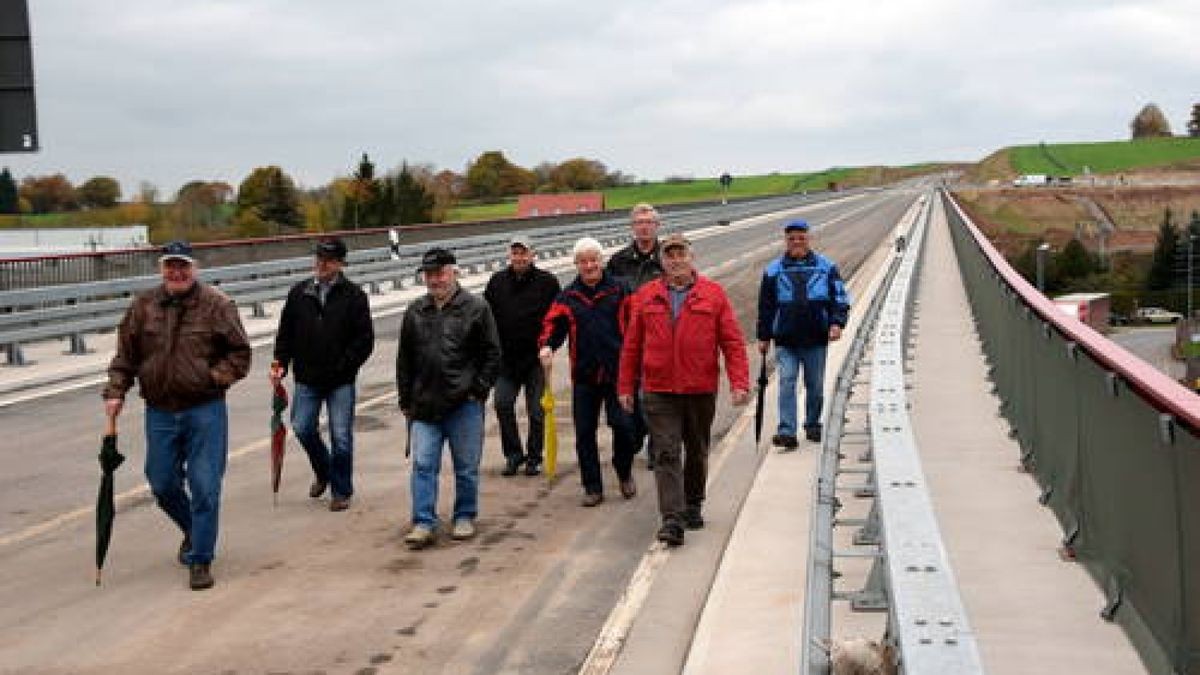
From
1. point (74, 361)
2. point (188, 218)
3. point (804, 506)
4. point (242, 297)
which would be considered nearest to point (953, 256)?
point (242, 297)

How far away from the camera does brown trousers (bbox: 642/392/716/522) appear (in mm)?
7938

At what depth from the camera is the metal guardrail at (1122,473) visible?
472 centimetres

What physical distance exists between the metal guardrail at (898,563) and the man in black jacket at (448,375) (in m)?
2.11

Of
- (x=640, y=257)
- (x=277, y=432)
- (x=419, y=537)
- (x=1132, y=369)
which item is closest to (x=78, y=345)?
(x=277, y=432)

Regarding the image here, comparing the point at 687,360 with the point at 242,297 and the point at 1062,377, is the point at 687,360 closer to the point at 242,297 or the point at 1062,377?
the point at 1062,377

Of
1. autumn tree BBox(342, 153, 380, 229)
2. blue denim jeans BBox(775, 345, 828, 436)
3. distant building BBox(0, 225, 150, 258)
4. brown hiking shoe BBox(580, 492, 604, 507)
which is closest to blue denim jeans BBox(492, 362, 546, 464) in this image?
brown hiking shoe BBox(580, 492, 604, 507)

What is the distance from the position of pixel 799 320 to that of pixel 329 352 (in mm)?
3538

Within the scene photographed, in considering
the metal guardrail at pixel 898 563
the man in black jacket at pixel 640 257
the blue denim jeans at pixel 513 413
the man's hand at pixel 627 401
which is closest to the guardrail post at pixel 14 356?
the blue denim jeans at pixel 513 413

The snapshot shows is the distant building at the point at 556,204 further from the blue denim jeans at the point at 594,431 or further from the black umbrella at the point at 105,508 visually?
the black umbrella at the point at 105,508

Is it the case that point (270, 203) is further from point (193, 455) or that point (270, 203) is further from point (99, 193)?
point (193, 455)

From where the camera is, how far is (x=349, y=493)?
9344 mm

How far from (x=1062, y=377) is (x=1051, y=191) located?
152m

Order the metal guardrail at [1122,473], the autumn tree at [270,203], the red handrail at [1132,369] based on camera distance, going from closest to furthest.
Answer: the red handrail at [1132,369], the metal guardrail at [1122,473], the autumn tree at [270,203]

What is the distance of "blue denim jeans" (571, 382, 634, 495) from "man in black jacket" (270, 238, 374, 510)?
1.43 m
